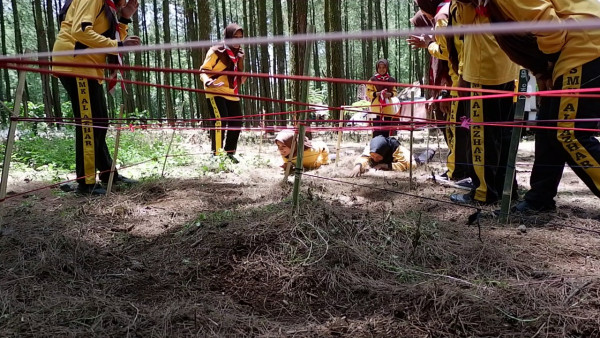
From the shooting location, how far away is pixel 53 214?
3078 millimetres

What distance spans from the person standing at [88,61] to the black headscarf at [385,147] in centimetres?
335

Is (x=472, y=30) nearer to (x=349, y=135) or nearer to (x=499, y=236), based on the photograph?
(x=499, y=236)

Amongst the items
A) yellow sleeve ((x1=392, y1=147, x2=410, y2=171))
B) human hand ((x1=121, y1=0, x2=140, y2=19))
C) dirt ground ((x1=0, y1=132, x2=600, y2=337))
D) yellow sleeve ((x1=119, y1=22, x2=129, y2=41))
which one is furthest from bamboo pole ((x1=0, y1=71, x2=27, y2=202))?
yellow sleeve ((x1=392, y1=147, x2=410, y2=171))

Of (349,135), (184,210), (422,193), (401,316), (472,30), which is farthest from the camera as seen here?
(349,135)

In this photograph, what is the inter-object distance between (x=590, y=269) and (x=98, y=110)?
13.3 ft

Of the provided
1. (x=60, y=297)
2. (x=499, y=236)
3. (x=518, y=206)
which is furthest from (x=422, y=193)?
(x=60, y=297)

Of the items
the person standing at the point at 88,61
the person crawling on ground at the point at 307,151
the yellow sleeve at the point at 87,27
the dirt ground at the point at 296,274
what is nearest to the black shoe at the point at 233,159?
the person crawling on ground at the point at 307,151

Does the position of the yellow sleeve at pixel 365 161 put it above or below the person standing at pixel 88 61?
below

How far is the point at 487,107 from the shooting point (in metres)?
3.23

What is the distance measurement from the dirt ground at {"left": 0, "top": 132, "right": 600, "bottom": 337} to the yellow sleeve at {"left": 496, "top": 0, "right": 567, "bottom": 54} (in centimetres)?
119

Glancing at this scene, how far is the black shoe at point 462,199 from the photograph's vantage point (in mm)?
3388

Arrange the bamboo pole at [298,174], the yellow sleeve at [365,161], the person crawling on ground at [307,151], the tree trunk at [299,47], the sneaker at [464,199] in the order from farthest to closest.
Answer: the tree trunk at [299,47] → the yellow sleeve at [365,161] → the person crawling on ground at [307,151] → the sneaker at [464,199] → the bamboo pole at [298,174]

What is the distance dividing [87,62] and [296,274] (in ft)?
9.94

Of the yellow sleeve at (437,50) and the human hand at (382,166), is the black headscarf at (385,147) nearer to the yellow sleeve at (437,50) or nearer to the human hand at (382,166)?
the human hand at (382,166)
